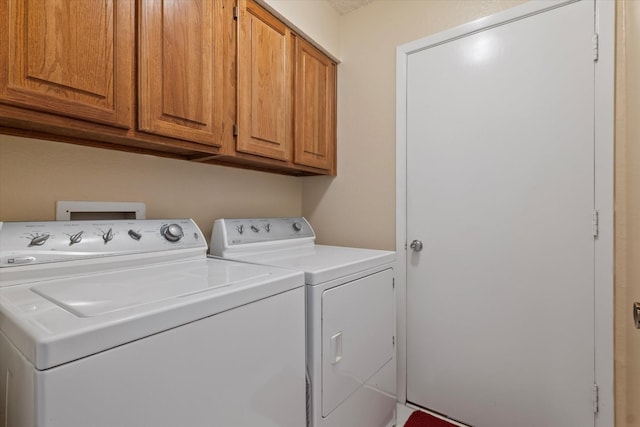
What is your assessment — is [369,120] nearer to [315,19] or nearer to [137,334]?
[315,19]

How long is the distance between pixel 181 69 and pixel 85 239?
728mm

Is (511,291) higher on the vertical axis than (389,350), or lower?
higher

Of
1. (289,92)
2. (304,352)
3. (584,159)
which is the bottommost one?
(304,352)

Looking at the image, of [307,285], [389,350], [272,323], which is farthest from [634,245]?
[272,323]

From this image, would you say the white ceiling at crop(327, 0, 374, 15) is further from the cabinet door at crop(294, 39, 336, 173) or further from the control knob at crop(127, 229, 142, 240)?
the control knob at crop(127, 229, 142, 240)

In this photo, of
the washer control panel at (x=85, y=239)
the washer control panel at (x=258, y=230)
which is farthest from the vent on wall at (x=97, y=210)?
the washer control panel at (x=258, y=230)

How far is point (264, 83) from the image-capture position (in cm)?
160

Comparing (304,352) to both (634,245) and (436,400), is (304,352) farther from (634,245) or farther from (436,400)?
(634,245)

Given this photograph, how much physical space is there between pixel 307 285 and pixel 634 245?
136cm

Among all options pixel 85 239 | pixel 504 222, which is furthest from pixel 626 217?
pixel 85 239

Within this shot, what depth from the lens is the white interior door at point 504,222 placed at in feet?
4.70

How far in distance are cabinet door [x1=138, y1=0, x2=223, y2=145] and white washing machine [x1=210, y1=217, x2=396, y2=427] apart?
517mm

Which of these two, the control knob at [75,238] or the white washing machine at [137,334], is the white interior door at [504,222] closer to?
the white washing machine at [137,334]

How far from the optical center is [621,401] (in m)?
1.35
